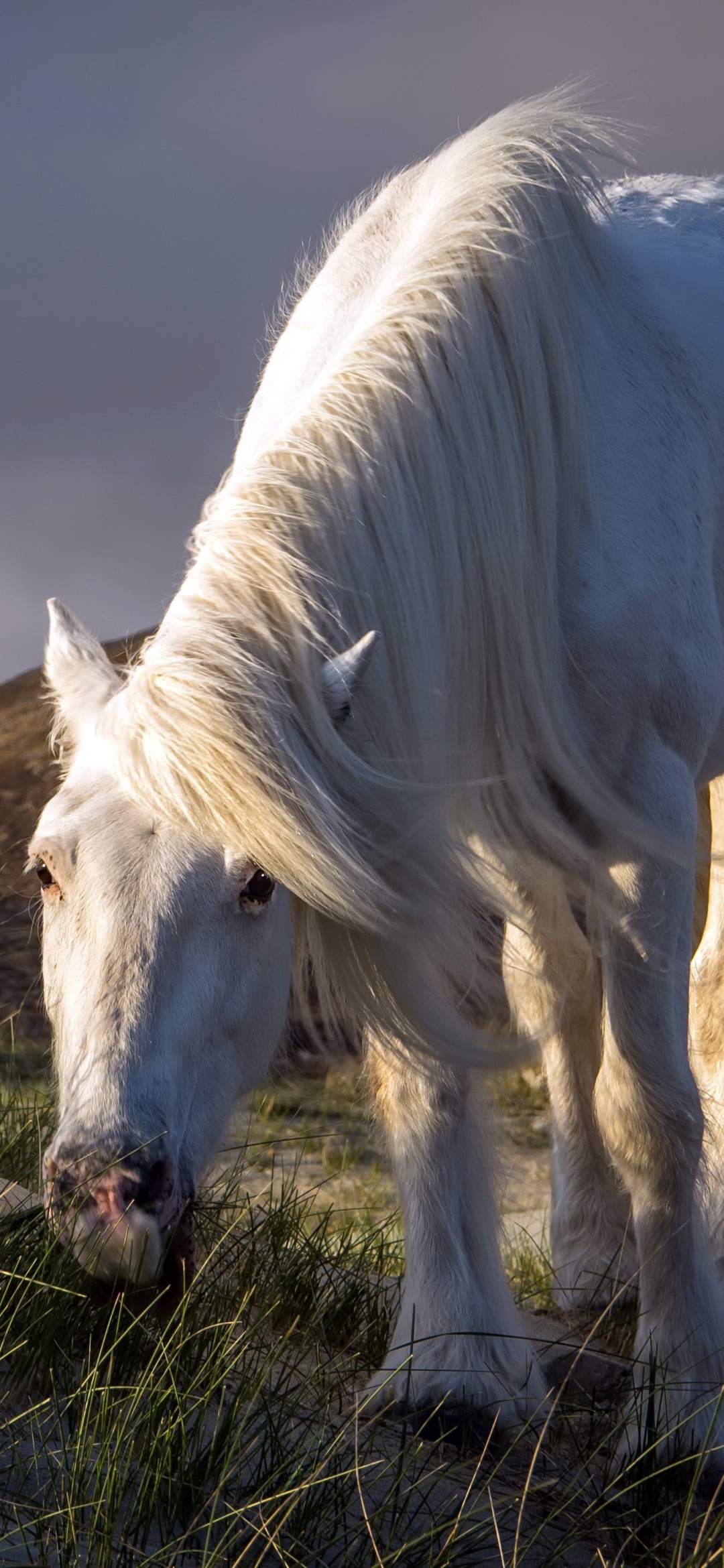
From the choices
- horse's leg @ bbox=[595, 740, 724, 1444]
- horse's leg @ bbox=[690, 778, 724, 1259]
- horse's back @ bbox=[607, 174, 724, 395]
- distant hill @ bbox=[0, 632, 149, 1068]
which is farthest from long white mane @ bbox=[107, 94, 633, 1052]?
distant hill @ bbox=[0, 632, 149, 1068]

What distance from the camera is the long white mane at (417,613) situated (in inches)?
70.8

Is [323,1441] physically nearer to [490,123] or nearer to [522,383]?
[522,383]

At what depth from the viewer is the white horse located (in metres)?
1.78

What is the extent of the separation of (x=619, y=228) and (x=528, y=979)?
69.6 inches

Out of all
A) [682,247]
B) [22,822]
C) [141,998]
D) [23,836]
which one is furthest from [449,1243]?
[22,822]

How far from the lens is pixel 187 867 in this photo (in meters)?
1.79

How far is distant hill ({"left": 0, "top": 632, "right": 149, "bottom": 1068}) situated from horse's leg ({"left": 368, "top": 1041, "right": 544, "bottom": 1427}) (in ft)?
10.5

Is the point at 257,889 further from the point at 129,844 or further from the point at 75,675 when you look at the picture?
the point at 75,675

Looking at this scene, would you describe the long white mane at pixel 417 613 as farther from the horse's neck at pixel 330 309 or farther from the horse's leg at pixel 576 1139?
the horse's leg at pixel 576 1139

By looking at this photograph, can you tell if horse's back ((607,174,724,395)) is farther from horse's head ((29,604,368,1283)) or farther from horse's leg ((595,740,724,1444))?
horse's head ((29,604,368,1283))

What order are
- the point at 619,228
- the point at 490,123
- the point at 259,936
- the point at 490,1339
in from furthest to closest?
the point at 619,228 → the point at 490,123 → the point at 490,1339 → the point at 259,936

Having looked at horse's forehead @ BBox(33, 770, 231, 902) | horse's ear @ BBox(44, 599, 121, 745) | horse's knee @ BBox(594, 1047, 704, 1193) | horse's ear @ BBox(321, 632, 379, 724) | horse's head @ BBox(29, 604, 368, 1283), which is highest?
horse's ear @ BBox(44, 599, 121, 745)

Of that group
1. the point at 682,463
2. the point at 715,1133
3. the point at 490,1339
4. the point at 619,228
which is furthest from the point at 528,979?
the point at 619,228

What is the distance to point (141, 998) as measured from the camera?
1.74 meters
